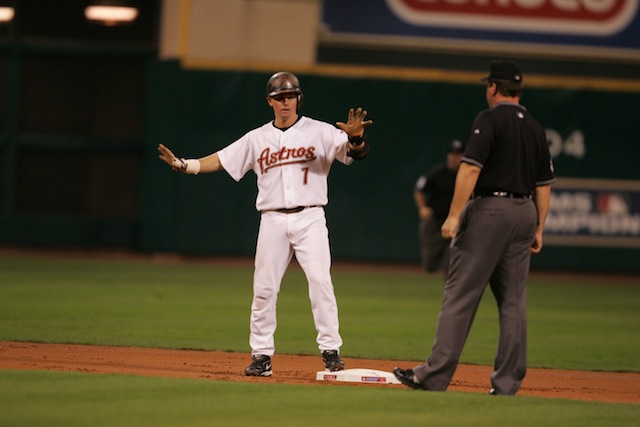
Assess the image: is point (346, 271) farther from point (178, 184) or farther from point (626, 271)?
point (626, 271)

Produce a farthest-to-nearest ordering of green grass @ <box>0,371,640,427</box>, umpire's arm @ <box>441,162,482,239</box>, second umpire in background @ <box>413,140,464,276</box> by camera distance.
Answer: second umpire in background @ <box>413,140,464,276</box> < umpire's arm @ <box>441,162,482,239</box> < green grass @ <box>0,371,640,427</box>

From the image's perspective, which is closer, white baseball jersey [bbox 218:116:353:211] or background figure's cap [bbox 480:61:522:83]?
background figure's cap [bbox 480:61:522:83]

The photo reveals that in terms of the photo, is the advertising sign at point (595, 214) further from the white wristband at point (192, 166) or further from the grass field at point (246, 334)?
the white wristband at point (192, 166)

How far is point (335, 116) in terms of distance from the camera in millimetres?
18781

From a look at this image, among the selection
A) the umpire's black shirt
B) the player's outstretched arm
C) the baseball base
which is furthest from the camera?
the player's outstretched arm

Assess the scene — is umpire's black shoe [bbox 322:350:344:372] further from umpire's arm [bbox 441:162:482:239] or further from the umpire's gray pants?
umpire's arm [bbox 441:162:482:239]

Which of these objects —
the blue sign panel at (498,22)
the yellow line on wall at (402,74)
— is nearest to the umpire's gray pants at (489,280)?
the yellow line on wall at (402,74)

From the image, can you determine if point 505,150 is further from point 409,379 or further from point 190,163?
point 190,163

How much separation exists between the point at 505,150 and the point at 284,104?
68.1 inches

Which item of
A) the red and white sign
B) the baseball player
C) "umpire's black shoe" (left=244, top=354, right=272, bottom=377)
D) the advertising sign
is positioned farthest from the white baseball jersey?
the red and white sign

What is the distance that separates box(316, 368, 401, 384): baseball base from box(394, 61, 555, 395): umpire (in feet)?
1.42

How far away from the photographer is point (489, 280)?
6.72 metres

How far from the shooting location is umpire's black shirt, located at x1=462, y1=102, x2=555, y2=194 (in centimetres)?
653

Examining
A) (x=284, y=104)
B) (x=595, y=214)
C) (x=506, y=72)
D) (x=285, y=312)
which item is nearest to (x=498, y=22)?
(x=595, y=214)
